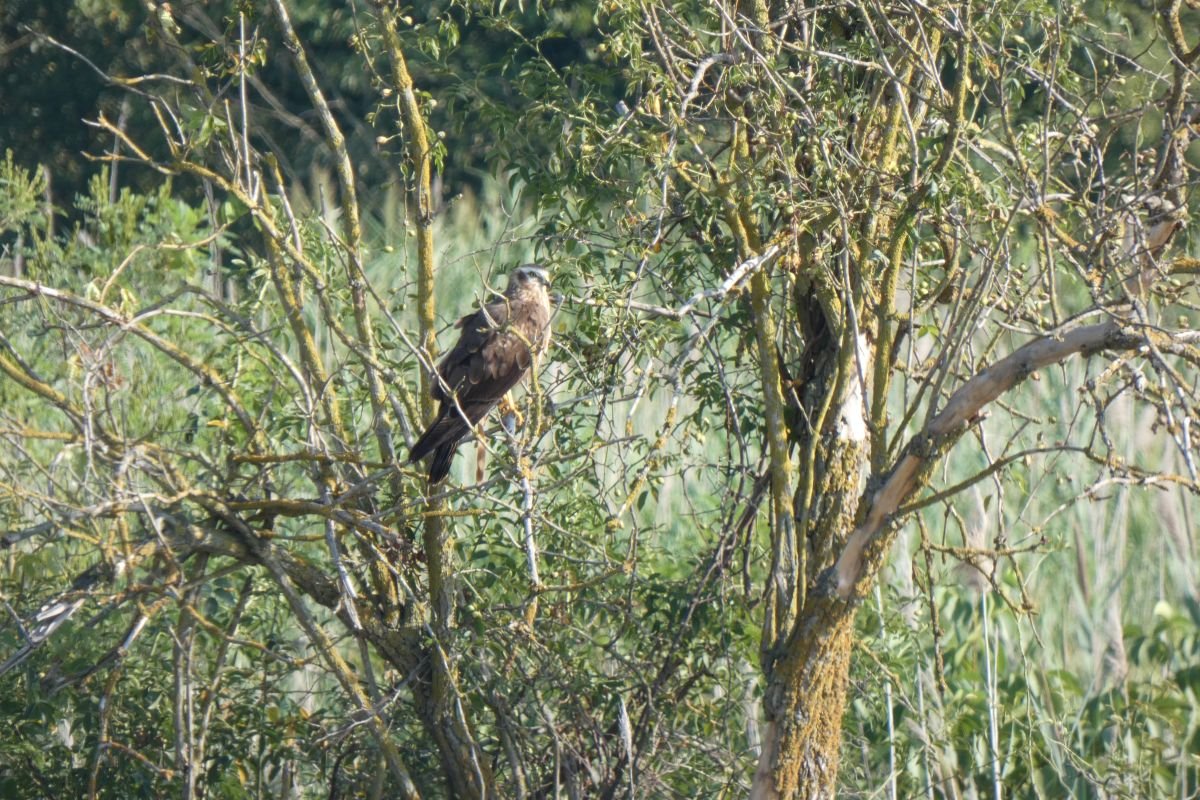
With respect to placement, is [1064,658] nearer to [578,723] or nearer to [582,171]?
[578,723]

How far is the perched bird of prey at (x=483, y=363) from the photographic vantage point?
11.4 ft

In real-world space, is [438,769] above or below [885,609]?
below

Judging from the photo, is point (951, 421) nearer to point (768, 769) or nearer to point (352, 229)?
point (768, 769)

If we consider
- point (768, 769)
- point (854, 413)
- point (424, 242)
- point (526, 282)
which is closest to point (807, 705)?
point (768, 769)

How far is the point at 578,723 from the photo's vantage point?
12.0 ft

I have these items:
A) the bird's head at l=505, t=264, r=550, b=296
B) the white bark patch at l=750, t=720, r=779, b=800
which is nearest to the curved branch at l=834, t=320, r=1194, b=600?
the white bark patch at l=750, t=720, r=779, b=800

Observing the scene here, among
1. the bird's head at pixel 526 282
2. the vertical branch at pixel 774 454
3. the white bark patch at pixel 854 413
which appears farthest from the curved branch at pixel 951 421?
the bird's head at pixel 526 282

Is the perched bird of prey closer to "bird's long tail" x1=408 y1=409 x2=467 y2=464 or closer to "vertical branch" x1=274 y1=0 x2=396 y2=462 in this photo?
"bird's long tail" x1=408 y1=409 x2=467 y2=464

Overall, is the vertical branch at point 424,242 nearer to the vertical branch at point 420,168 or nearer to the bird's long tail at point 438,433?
the vertical branch at point 420,168

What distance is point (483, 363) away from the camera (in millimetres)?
4070

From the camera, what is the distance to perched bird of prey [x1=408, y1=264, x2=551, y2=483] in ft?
11.4

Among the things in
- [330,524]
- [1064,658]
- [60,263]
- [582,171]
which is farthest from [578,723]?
[60,263]

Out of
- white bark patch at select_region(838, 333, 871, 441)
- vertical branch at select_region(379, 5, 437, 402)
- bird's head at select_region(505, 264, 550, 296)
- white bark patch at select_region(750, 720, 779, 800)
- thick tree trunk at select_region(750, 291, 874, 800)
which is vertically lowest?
white bark patch at select_region(750, 720, 779, 800)

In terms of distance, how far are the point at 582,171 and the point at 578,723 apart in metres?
1.44
